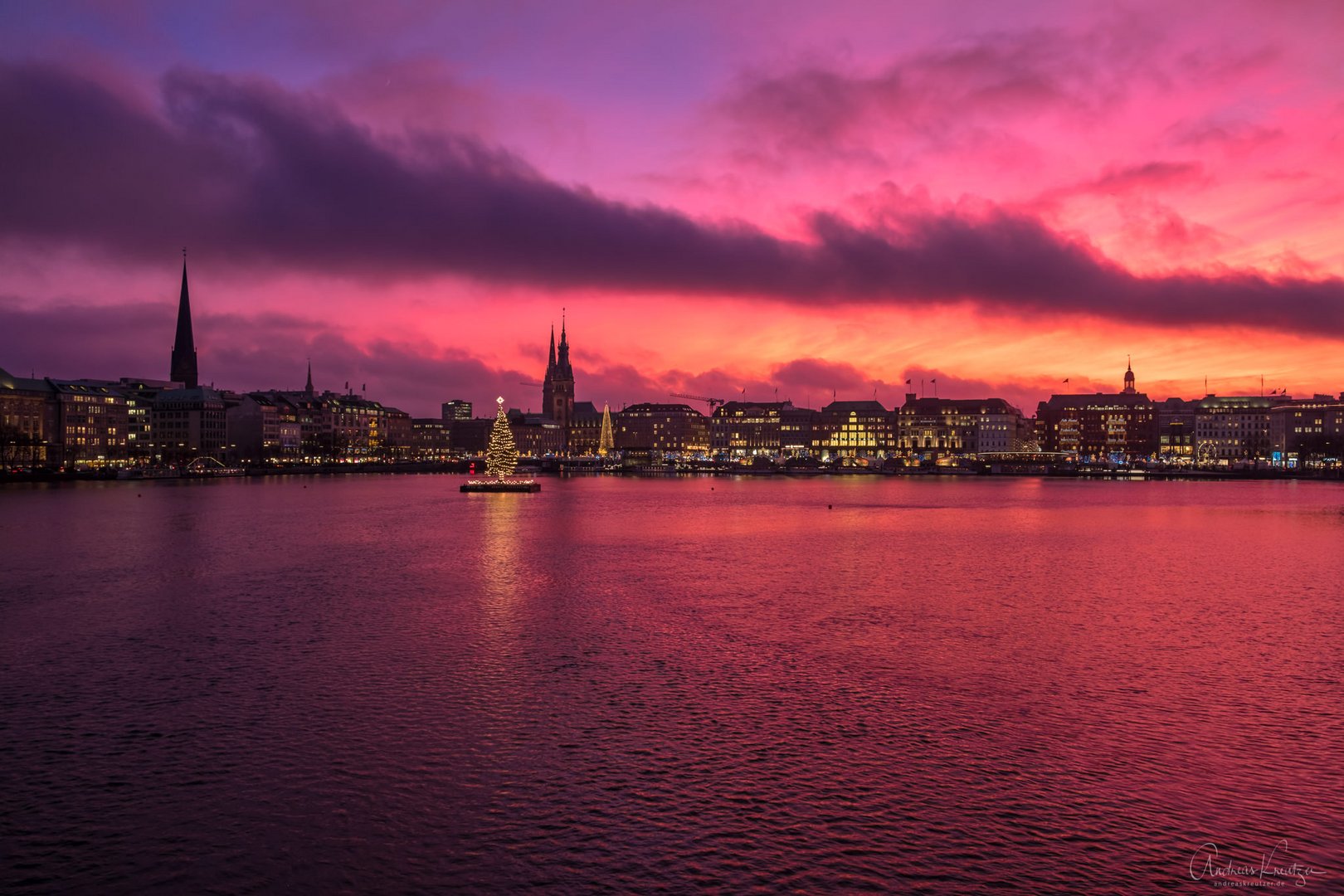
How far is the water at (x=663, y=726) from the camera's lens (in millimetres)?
12914

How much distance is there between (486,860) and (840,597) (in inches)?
869

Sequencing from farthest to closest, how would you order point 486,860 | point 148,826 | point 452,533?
point 452,533 < point 148,826 < point 486,860

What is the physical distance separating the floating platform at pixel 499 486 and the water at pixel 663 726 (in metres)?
64.4

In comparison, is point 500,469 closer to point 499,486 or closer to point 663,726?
point 499,486

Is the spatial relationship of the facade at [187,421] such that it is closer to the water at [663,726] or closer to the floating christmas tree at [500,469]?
the floating christmas tree at [500,469]

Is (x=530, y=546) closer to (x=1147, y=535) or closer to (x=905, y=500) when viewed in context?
(x=1147, y=535)

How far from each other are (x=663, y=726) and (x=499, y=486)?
91377 millimetres

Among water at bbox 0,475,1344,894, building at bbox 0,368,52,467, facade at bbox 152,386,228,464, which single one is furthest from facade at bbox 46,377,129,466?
water at bbox 0,475,1344,894

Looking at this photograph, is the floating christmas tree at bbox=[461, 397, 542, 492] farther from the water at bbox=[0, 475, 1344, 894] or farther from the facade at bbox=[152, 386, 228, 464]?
the facade at bbox=[152, 386, 228, 464]

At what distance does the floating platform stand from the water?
211ft

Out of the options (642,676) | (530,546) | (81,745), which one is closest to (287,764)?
(81,745)

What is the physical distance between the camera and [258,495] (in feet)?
317

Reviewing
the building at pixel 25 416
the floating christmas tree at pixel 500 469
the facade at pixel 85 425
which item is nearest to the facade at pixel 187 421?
the facade at pixel 85 425

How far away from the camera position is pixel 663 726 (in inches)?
723
